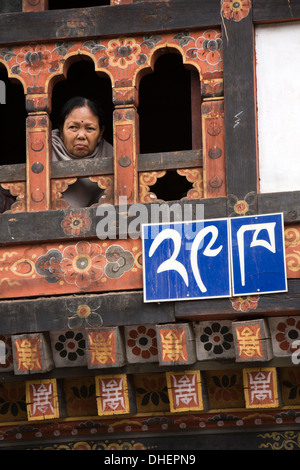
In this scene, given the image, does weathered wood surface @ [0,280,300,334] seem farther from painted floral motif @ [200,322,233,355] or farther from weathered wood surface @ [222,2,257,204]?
weathered wood surface @ [222,2,257,204]

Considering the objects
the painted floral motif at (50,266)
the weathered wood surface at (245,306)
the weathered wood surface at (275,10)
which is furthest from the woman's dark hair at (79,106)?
the weathered wood surface at (245,306)

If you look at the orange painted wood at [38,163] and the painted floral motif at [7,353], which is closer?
the painted floral motif at [7,353]

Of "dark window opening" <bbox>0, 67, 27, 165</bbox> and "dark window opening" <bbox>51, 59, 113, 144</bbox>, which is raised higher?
"dark window opening" <bbox>51, 59, 113, 144</bbox>

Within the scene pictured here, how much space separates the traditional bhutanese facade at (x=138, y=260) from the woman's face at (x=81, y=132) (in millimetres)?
347

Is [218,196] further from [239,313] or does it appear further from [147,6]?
[147,6]

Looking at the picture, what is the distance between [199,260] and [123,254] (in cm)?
56

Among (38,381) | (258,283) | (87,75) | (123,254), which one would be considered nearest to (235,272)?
(258,283)

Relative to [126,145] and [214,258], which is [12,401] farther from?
[126,145]

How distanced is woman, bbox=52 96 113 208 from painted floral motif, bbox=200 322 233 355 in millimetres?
1460

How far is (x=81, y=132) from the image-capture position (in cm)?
957

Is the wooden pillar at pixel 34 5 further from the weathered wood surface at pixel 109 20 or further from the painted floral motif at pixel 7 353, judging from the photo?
the painted floral motif at pixel 7 353

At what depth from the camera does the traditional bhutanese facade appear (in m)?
8.70

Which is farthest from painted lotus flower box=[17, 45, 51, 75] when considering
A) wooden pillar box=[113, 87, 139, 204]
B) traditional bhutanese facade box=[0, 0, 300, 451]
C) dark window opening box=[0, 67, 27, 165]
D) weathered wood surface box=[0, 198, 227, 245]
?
dark window opening box=[0, 67, 27, 165]

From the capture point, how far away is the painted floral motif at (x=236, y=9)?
30.0ft
